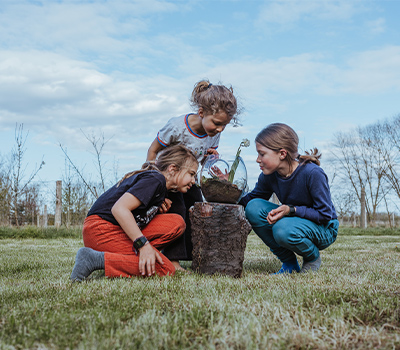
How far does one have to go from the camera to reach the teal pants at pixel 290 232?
3.20 m

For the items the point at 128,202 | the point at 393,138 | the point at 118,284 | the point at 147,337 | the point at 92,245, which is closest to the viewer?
the point at 147,337

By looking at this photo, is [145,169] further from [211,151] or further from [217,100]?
[217,100]

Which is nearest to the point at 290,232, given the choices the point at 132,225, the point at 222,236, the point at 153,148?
the point at 222,236

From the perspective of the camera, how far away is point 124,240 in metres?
3.13

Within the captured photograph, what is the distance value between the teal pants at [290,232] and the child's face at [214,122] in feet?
2.62

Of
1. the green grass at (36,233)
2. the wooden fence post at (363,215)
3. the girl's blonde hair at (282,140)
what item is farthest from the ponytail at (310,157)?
the wooden fence post at (363,215)

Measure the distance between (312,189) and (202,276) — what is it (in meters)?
1.26

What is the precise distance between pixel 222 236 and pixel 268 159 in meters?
0.83

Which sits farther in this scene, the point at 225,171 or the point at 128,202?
the point at 225,171

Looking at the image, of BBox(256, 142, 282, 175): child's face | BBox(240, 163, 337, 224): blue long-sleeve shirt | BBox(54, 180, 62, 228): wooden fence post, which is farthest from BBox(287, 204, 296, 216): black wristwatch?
BBox(54, 180, 62, 228): wooden fence post

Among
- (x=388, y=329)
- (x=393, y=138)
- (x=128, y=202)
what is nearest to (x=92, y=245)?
(x=128, y=202)

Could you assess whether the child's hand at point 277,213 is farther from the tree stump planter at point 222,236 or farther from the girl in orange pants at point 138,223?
the girl in orange pants at point 138,223

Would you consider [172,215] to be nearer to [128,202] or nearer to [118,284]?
[128,202]

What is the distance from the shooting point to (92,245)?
3.19m
